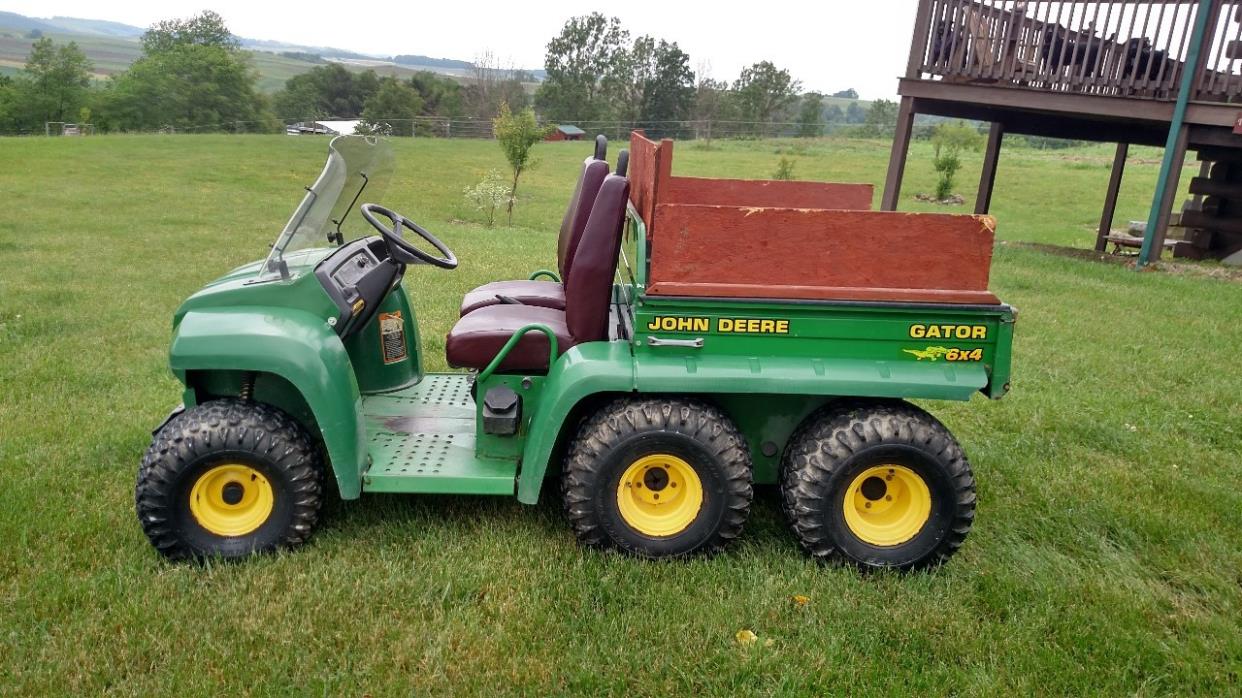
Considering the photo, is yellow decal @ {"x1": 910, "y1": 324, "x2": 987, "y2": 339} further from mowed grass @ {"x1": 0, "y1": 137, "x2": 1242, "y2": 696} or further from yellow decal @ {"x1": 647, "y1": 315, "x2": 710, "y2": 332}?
yellow decal @ {"x1": 647, "y1": 315, "x2": 710, "y2": 332}

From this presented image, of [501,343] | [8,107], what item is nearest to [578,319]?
[501,343]

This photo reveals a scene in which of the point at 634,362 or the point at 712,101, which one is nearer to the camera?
the point at 634,362

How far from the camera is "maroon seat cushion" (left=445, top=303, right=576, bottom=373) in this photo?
3.62m

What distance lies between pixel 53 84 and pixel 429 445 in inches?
2359

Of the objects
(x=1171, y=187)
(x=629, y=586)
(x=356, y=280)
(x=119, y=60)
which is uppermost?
(x=119, y=60)

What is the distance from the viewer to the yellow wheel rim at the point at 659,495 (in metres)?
3.35

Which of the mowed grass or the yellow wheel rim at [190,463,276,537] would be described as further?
the yellow wheel rim at [190,463,276,537]

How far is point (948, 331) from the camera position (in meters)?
3.30

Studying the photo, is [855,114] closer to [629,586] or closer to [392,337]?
[392,337]

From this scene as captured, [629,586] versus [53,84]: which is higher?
[53,84]

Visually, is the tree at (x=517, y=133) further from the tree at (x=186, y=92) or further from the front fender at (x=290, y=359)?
the tree at (x=186, y=92)

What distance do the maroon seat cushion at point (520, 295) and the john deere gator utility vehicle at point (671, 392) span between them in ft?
2.85

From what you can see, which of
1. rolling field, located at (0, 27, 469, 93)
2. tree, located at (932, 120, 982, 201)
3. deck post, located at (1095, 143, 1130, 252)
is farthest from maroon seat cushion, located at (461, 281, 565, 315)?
rolling field, located at (0, 27, 469, 93)

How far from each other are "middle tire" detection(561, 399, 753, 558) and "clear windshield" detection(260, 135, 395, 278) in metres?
1.39
